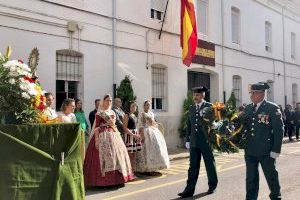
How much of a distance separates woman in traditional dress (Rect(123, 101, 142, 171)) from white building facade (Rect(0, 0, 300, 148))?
253cm

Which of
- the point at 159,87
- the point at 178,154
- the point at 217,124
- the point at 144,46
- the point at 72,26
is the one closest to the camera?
the point at 217,124

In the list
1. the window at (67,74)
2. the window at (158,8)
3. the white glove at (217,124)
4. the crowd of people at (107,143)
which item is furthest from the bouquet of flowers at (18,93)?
the window at (158,8)

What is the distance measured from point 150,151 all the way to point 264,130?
4.13 metres

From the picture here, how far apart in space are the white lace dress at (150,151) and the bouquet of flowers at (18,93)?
20.2ft

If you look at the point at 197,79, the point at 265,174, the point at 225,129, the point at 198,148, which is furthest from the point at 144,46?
the point at 265,174

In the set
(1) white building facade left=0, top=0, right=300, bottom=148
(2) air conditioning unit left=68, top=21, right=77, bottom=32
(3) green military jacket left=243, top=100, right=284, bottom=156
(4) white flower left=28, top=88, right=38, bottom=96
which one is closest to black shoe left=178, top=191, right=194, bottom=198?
(3) green military jacket left=243, top=100, right=284, bottom=156

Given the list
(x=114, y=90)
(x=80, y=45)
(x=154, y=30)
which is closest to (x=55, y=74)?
(x=80, y=45)

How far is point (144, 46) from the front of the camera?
14.5 metres

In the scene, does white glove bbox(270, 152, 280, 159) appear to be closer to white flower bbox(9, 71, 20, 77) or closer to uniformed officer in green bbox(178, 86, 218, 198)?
uniformed officer in green bbox(178, 86, 218, 198)

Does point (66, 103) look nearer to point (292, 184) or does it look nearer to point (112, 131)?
point (112, 131)

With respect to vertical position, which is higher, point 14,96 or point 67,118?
point 14,96

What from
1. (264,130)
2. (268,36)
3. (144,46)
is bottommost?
(264,130)

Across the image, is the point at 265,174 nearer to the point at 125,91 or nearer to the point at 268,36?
the point at 125,91

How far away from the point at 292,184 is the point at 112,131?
3.58 metres
